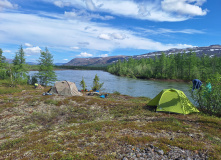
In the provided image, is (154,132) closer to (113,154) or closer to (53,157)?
(113,154)

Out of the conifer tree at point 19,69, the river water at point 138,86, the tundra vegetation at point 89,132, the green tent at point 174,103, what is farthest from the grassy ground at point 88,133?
the conifer tree at point 19,69

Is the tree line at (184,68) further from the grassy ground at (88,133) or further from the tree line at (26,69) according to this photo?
the grassy ground at (88,133)

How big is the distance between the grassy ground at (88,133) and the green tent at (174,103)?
40.9 inches

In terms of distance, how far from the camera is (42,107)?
19125 mm

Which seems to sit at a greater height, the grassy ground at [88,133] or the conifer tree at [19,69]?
the conifer tree at [19,69]

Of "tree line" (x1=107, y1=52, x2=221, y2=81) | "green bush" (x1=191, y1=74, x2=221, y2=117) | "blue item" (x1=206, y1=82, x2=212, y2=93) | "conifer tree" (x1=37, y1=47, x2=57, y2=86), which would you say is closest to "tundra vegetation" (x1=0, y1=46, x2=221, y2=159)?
"green bush" (x1=191, y1=74, x2=221, y2=117)

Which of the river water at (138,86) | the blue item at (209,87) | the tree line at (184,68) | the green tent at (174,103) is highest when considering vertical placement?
the tree line at (184,68)

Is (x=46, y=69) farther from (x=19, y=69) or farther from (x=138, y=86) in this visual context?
(x=138, y=86)

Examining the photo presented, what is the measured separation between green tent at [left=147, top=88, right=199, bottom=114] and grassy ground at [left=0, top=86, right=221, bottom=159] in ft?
3.40

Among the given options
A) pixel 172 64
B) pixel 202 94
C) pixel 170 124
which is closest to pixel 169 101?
pixel 202 94

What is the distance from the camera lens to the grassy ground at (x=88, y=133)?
24.7ft

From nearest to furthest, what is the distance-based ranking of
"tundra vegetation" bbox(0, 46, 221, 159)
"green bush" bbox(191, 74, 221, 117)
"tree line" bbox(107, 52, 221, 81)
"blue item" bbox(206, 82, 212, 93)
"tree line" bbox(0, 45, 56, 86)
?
"tundra vegetation" bbox(0, 46, 221, 159)
"green bush" bbox(191, 74, 221, 117)
"blue item" bbox(206, 82, 212, 93)
"tree line" bbox(0, 45, 56, 86)
"tree line" bbox(107, 52, 221, 81)

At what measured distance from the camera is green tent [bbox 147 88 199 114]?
1576cm

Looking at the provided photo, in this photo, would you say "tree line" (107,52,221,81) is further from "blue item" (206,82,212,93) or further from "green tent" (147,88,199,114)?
"green tent" (147,88,199,114)
